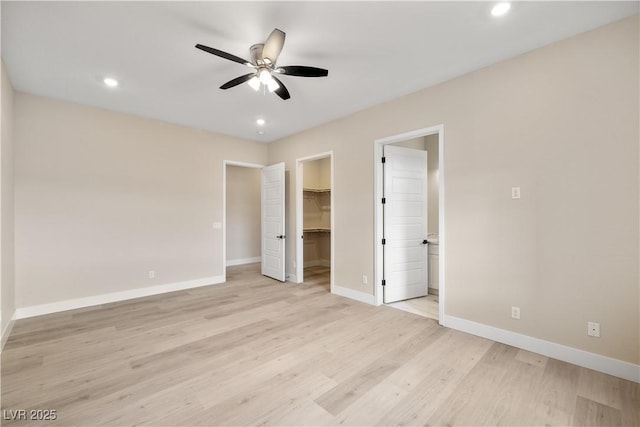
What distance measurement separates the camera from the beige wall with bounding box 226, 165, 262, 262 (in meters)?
7.33

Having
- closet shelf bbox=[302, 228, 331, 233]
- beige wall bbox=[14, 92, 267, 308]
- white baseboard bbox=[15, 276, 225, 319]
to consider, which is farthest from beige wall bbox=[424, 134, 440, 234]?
white baseboard bbox=[15, 276, 225, 319]

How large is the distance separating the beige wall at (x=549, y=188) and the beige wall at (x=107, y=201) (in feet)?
13.1

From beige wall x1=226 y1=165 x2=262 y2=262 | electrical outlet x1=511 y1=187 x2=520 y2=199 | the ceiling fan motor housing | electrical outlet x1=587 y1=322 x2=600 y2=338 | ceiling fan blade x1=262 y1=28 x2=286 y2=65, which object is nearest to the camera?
ceiling fan blade x1=262 y1=28 x2=286 y2=65

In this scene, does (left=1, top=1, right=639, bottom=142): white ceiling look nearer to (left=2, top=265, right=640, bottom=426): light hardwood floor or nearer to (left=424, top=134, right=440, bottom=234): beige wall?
(left=424, top=134, right=440, bottom=234): beige wall

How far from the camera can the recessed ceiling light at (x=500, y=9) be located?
2.06 meters

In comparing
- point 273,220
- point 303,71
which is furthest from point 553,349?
point 273,220

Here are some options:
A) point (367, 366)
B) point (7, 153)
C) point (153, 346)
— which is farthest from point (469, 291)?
point (7, 153)

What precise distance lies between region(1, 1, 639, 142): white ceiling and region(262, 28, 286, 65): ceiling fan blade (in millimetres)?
239

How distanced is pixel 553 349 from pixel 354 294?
2.41 metres

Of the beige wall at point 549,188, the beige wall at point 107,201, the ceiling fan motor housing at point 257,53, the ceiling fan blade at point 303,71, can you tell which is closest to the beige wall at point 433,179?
the beige wall at point 549,188

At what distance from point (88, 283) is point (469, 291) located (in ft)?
17.1

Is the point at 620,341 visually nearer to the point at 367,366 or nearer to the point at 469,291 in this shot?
the point at 469,291

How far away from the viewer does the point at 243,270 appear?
6562mm

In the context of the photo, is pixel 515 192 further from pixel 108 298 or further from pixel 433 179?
pixel 108 298
